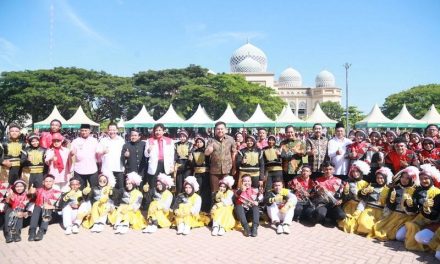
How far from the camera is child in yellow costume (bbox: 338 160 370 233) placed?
6.21 metres

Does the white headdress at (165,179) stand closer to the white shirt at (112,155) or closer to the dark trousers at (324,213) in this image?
the white shirt at (112,155)

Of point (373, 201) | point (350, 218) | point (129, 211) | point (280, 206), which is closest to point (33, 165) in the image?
point (129, 211)

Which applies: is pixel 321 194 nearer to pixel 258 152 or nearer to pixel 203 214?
pixel 258 152

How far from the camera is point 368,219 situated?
5965 mm

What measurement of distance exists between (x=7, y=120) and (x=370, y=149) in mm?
38229

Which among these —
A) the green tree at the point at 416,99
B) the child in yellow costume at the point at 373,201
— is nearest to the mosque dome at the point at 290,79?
the green tree at the point at 416,99

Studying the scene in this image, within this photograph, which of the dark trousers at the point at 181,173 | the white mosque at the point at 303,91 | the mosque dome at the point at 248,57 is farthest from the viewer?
the white mosque at the point at 303,91

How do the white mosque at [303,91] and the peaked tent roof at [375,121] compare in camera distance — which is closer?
the peaked tent roof at [375,121]

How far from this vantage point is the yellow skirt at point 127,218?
6.33 metres

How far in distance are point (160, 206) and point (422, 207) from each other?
4.41 m

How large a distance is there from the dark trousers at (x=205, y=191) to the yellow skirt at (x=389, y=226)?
9.97ft

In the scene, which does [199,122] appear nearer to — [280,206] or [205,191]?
[205,191]

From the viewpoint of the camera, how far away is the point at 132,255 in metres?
5.01

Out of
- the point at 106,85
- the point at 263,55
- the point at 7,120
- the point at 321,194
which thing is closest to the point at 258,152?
the point at 321,194
